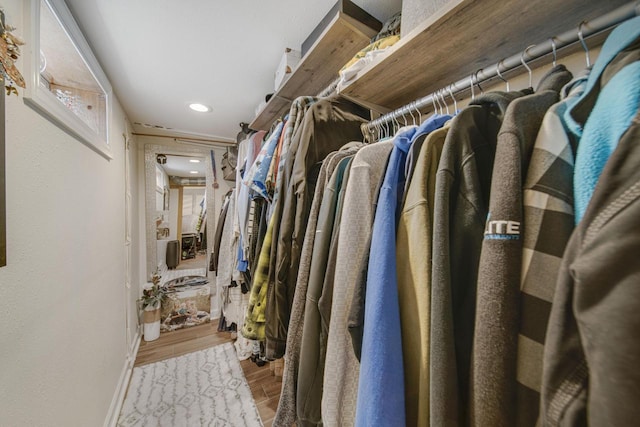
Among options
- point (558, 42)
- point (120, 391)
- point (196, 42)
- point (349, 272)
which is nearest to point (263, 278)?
point (349, 272)

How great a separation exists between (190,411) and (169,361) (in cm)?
62

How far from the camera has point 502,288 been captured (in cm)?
29

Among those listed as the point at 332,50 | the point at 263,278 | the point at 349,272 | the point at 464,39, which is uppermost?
the point at 332,50

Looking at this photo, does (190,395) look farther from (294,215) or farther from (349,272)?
(349,272)

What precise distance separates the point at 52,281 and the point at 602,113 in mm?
1353

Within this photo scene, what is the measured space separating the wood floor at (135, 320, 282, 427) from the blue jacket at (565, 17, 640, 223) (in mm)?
1603

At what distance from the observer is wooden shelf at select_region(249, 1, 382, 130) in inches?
30.1

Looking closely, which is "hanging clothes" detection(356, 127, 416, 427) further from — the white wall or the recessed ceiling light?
the recessed ceiling light

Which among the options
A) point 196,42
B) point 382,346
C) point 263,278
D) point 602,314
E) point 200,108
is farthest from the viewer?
point 200,108

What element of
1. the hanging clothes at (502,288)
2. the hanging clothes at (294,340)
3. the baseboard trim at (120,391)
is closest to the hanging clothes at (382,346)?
the hanging clothes at (502,288)

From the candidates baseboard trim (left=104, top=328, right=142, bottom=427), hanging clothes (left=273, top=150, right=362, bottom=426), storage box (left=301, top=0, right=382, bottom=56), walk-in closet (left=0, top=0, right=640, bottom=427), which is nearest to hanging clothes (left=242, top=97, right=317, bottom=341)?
A: walk-in closet (left=0, top=0, right=640, bottom=427)

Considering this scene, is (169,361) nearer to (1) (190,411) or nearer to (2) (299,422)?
(1) (190,411)

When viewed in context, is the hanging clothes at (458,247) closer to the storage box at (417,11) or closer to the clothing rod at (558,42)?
the clothing rod at (558,42)

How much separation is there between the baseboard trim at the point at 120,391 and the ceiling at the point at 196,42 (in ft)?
6.35
